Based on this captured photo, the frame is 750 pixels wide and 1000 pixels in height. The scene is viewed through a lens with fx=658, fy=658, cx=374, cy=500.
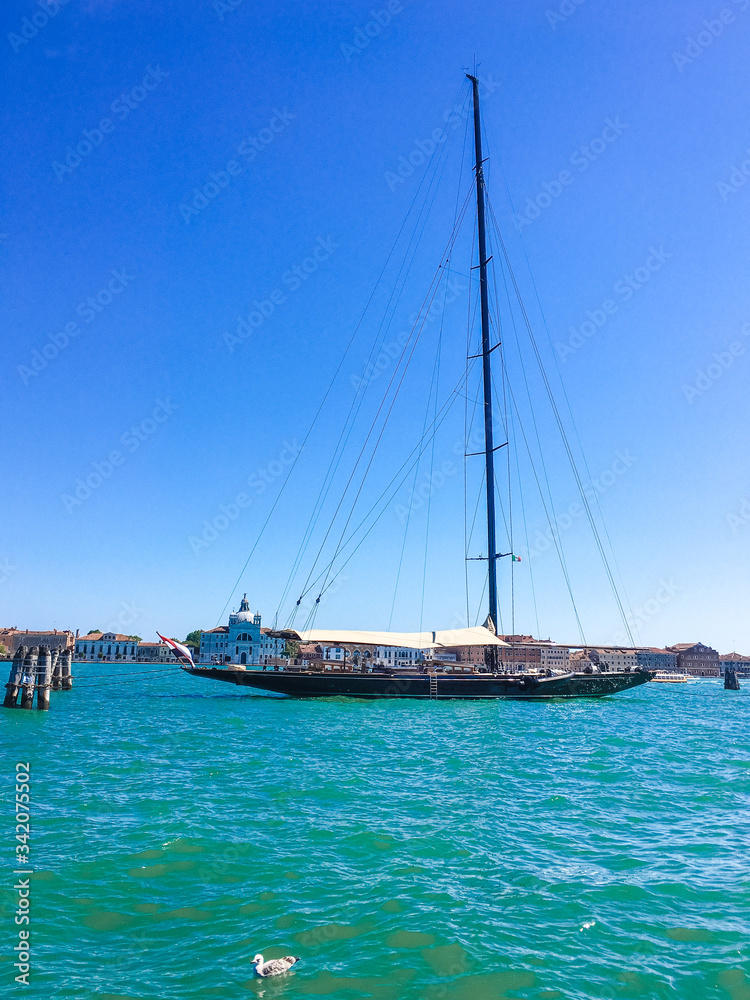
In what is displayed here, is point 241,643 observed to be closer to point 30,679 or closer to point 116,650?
point 116,650

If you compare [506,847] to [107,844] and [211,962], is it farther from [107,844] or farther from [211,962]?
[107,844]

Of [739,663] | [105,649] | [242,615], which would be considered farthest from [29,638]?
[739,663]

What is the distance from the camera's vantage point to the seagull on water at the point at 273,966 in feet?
19.3

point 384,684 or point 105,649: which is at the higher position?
point 384,684

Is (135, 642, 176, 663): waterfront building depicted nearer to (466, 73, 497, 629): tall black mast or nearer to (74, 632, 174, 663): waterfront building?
(74, 632, 174, 663): waterfront building

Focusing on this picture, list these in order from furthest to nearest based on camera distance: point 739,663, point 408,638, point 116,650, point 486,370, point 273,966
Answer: point 739,663
point 116,650
point 486,370
point 408,638
point 273,966

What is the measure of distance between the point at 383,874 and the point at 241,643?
12601 cm

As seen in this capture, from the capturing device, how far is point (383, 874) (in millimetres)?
8406

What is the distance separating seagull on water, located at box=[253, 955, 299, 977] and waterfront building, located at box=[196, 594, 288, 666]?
404ft

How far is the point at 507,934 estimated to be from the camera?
→ 6.83m

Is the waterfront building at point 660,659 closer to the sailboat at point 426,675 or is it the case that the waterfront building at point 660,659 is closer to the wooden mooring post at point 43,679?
the sailboat at point 426,675

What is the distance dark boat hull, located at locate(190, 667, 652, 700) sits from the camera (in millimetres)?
34312

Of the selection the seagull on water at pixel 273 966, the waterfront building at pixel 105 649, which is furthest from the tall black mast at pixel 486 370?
the waterfront building at pixel 105 649

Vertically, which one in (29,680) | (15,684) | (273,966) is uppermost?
(273,966)
